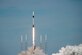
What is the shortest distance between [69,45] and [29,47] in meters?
1.48

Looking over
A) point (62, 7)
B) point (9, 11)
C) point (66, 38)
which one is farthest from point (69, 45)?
point (9, 11)

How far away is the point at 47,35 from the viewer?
14.8 m

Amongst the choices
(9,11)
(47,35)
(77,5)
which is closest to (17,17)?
(9,11)

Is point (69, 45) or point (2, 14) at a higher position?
point (2, 14)

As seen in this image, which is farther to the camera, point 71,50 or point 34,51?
point 34,51

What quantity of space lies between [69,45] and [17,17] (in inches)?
84.9

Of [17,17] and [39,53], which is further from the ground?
[17,17]

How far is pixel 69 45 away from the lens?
48.2 ft

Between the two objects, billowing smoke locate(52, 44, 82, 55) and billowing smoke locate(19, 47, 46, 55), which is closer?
billowing smoke locate(52, 44, 82, 55)

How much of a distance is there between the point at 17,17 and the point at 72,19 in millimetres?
2011

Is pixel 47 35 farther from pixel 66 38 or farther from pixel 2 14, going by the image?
pixel 2 14

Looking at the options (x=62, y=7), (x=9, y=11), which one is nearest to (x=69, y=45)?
(x=62, y=7)

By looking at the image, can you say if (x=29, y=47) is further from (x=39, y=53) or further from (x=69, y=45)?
(x=69, y=45)

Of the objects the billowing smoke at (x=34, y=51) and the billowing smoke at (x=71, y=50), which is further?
the billowing smoke at (x=34, y=51)
